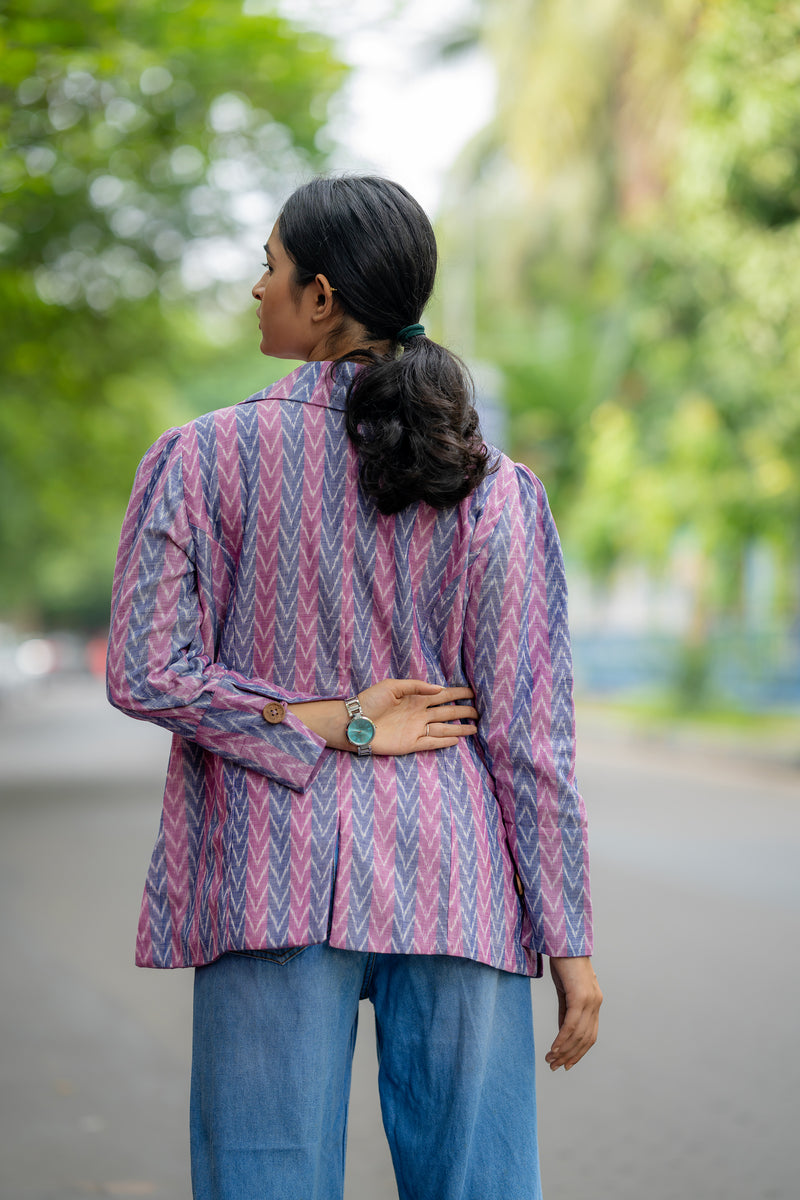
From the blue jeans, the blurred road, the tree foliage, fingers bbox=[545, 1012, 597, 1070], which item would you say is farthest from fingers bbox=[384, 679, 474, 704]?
the tree foliage

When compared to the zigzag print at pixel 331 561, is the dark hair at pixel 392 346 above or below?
above

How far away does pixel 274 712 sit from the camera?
1625 mm

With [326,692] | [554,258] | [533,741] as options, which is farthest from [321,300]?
[554,258]

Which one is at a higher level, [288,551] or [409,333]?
[409,333]

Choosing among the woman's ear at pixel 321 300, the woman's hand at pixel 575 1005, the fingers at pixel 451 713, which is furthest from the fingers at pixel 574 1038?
the woman's ear at pixel 321 300

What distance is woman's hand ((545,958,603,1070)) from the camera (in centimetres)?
173

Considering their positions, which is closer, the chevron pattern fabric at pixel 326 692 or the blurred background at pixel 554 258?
the chevron pattern fabric at pixel 326 692

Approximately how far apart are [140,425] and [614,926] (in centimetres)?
1717

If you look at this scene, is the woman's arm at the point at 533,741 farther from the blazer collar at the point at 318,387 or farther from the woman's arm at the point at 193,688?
the blazer collar at the point at 318,387

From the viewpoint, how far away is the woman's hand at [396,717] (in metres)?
1.64

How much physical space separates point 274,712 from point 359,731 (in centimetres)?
10

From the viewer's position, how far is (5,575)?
139 feet

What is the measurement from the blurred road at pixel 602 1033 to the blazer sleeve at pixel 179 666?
84.5 inches

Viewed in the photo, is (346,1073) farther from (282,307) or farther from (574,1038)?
(282,307)
